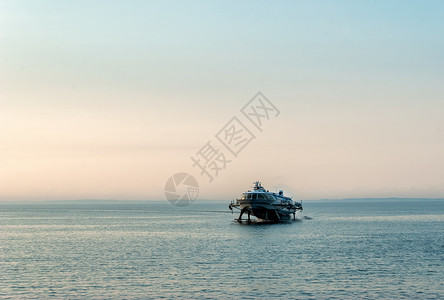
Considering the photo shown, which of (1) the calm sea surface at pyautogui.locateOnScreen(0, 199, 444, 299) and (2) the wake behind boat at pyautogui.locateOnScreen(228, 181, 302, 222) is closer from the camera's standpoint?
(1) the calm sea surface at pyautogui.locateOnScreen(0, 199, 444, 299)

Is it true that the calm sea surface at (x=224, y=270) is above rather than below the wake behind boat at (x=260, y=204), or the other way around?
below

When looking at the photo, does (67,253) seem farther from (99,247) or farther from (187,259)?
(187,259)

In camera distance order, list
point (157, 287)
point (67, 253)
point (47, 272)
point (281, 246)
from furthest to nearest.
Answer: point (281, 246)
point (67, 253)
point (47, 272)
point (157, 287)

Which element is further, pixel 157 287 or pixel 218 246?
pixel 218 246

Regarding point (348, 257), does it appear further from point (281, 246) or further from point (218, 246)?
point (218, 246)

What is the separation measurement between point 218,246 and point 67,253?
2439cm

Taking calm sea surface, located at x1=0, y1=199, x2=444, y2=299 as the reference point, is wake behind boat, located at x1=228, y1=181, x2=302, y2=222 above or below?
above

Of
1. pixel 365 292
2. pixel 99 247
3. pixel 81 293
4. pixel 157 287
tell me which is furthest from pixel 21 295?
pixel 99 247

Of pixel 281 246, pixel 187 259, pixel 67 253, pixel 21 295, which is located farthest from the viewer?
pixel 281 246

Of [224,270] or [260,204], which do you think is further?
[260,204]

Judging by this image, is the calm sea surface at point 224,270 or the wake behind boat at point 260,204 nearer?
the calm sea surface at point 224,270

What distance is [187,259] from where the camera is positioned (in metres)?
72.8

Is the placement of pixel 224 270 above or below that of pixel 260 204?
below

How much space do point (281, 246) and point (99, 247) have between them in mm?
30435
